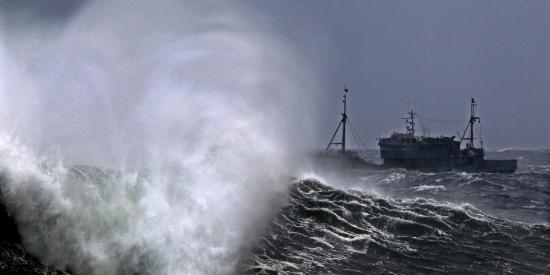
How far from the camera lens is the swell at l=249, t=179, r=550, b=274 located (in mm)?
17594

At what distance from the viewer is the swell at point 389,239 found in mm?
17594

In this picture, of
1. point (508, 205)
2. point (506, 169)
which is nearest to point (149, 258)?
point (508, 205)

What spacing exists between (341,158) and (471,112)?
44869mm

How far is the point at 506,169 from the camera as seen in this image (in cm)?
8919

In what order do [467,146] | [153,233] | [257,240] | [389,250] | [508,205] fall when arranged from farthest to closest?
[467,146] → [508,205] → [389,250] → [257,240] → [153,233]

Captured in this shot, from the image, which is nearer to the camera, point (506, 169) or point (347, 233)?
point (347, 233)

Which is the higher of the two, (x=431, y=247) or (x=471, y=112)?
(x=471, y=112)

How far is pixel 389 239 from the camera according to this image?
844 inches

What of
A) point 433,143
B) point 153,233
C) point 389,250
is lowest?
point 389,250

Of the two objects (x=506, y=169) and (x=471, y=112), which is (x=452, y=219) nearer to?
(x=506, y=169)

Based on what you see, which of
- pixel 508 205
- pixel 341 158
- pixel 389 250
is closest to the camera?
pixel 389 250

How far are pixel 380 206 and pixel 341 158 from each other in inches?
2684

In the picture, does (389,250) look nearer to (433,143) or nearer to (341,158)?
(341,158)

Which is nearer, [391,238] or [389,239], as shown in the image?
[389,239]
